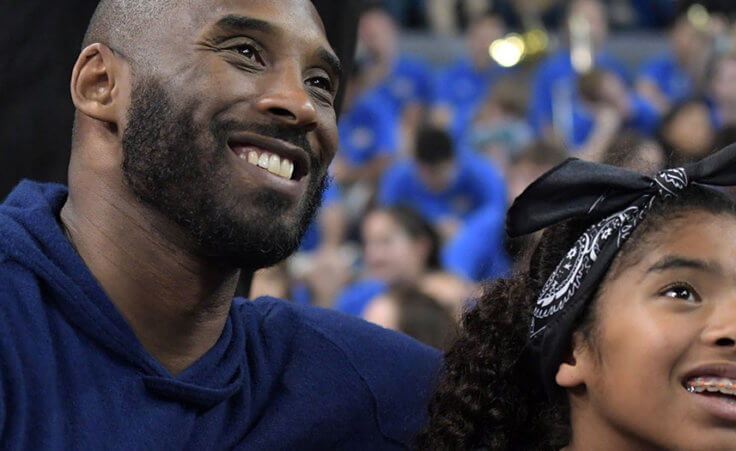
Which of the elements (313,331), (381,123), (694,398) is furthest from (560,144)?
(694,398)

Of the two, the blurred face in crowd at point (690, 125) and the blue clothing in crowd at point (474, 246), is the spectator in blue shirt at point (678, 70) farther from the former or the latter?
the blue clothing in crowd at point (474, 246)

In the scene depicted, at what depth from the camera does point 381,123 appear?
7723 millimetres

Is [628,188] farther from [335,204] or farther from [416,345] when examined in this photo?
[335,204]

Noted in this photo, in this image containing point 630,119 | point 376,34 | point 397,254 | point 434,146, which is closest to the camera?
point 397,254

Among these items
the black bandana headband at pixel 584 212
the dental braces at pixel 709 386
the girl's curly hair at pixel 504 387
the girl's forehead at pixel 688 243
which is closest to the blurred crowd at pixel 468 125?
the girl's curly hair at pixel 504 387

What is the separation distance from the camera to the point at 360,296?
16.9 feet

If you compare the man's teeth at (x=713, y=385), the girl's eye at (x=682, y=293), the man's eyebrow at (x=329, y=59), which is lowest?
the man's teeth at (x=713, y=385)

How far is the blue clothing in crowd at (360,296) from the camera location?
16.7ft

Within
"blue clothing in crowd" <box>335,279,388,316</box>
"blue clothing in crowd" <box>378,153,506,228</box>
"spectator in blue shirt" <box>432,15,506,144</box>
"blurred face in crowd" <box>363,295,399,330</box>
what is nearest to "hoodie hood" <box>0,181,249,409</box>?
"blurred face in crowd" <box>363,295,399,330</box>

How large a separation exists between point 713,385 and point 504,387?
488 mm

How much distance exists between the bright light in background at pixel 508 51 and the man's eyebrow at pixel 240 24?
265 inches

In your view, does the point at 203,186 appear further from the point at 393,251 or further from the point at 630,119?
the point at 630,119

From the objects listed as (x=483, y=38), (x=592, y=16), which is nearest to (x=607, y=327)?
(x=483, y=38)

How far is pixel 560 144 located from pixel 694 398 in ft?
13.8
